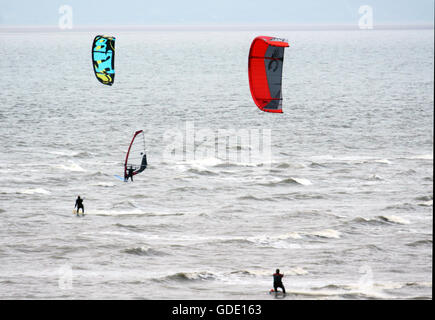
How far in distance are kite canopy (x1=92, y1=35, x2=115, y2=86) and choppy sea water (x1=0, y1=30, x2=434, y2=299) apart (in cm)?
761

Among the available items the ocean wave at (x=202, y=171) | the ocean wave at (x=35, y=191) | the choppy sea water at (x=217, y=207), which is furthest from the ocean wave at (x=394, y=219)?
the ocean wave at (x=35, y=191)

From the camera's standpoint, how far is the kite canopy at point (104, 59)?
180 ft

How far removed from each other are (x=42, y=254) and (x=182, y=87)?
108402mm

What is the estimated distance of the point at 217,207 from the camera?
2037 inches

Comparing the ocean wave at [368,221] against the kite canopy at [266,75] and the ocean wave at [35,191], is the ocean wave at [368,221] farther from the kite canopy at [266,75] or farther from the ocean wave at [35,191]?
the ocean wave at [35,191]

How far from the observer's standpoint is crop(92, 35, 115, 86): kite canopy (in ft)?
180

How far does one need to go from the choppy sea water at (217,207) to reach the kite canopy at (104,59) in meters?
7.61

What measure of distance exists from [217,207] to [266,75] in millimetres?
13325

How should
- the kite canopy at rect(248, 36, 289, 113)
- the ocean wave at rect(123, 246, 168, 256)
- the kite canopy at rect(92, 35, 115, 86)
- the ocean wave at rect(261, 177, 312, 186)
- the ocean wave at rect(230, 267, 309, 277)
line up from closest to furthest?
1. the ocean wave at rect(230, 267, 309, 277)
2. the kite canopy at rect(248, 36, 289, 113)
3. the ocean wave at rect(123, 246, 168, 256)
4. the kite canopy at rect(92, 35, 115, 86)
5. the ocean wave at rect(261, 177, 312, 186)

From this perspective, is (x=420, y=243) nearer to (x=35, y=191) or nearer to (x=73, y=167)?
(x=35, y=191)

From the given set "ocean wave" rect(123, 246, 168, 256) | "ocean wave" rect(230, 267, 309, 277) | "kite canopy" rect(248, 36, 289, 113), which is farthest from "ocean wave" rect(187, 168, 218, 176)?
"ocean wave" rect(230, 267, 309, 277)

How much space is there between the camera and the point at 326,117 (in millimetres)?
101000

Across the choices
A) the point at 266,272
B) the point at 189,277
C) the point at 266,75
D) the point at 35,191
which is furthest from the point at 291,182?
the point at 189,277

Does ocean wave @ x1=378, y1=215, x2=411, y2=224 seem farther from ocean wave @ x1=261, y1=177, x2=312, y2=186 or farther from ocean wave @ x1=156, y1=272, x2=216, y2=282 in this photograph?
ocean wave @ x1=156, y1=272, x2=216, y2=282
